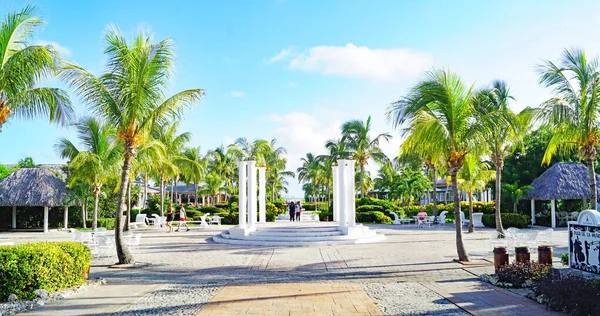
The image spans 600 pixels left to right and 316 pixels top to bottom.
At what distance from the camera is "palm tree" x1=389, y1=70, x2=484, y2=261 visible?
39.9ft

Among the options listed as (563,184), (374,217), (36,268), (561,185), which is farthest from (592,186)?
(374,217)

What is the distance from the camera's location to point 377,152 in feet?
113

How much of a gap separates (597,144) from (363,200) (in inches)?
824

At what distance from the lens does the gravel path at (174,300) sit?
727 cm

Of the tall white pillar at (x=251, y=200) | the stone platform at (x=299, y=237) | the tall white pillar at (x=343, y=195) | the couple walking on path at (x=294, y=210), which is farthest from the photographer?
the couple walking on path at (x=294, y=210)

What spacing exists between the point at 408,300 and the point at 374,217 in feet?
79.7

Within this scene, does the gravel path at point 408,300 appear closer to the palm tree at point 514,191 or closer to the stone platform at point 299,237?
the stone platform at point 299,237

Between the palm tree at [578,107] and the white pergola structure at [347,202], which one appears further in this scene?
the white pergola structure at [347,202]

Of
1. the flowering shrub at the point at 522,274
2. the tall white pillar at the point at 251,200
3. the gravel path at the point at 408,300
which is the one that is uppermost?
the tall white pillar at the point at 251,200

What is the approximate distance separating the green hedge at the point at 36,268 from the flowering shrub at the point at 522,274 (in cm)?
863

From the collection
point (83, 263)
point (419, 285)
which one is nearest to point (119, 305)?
point (83, 263)

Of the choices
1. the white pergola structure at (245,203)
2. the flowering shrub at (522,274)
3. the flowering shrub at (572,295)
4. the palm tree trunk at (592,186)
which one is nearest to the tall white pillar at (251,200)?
the white pergola structure at (245,203)

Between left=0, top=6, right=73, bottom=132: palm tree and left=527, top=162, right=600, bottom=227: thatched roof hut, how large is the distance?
1056 inches

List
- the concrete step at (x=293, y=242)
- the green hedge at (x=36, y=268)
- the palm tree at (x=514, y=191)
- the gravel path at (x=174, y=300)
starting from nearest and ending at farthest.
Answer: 1. the gravel path at (x=174, y=300)
2. the green hedge at (x=36, y=268)
3. the concrete step at (x=293, y=242)
4. the palm tree at (x=514, y=191)
